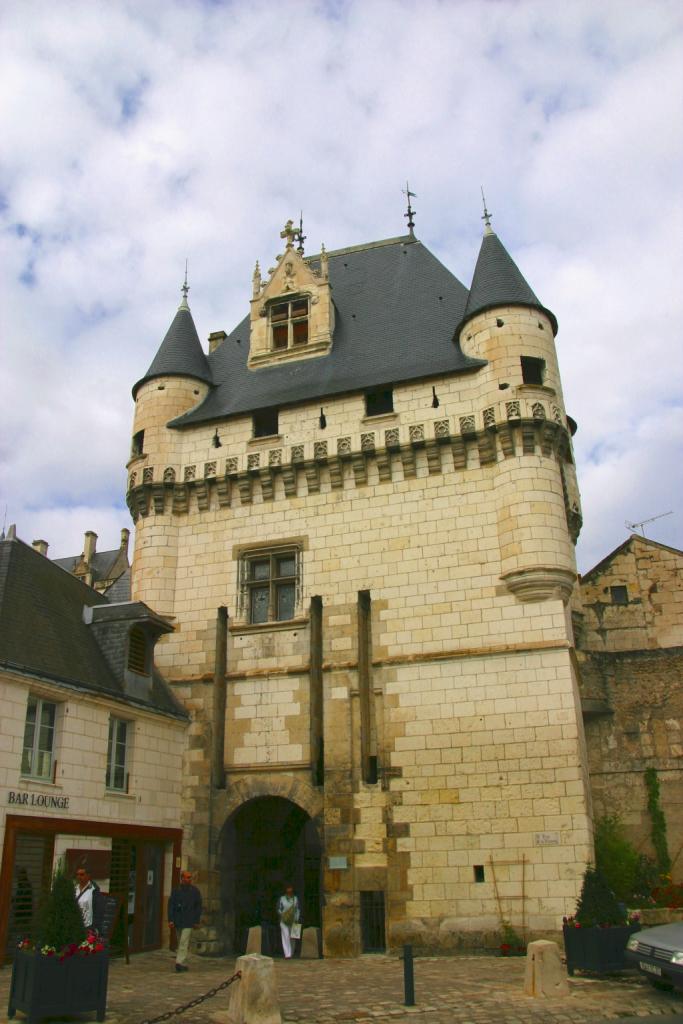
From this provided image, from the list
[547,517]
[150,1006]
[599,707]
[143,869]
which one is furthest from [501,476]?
[150,1006]

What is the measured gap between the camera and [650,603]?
20453mm

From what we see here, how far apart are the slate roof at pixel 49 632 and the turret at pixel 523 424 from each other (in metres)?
7.22

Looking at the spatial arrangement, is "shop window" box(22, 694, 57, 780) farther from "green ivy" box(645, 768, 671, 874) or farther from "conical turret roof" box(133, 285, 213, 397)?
"green ivy" box(645, 768, 671, 874)

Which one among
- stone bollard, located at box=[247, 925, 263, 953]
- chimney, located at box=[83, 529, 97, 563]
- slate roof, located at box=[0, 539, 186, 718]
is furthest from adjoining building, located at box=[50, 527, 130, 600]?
stone bollard, located at box=[247, 925, 263, 953]

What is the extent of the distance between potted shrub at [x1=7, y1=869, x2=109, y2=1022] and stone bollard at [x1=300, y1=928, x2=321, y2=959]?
775cm

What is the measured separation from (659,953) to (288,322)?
15.4m

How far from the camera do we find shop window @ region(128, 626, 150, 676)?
51.5 ft

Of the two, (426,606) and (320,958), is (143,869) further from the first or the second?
(426,606)

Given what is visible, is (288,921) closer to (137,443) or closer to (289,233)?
(137,443)

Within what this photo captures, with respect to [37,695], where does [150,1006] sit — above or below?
below

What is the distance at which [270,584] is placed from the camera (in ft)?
56.7

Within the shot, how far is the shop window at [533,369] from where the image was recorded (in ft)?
56.5

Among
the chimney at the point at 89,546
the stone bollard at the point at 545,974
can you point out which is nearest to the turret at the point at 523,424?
the stone bollard at the point at 545,974

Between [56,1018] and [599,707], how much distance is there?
45.9 feet
